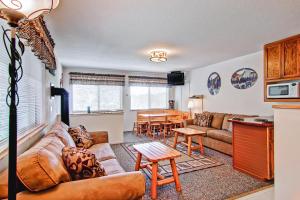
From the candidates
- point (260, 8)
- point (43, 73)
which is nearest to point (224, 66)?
point (260, 8)

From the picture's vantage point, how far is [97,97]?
20.2 feet

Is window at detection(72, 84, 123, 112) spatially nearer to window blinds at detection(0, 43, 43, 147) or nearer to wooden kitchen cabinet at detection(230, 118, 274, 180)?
window blinds at detection(0, 43, 43, 147)

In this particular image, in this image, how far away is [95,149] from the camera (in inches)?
109

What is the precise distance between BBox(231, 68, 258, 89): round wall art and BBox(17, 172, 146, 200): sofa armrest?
3901 millimetres

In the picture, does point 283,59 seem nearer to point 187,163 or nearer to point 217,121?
point 217,121

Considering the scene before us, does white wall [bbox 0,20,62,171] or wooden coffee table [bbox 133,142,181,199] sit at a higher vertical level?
white wall [bbox 0,20,62,171]

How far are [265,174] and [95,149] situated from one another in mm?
2591

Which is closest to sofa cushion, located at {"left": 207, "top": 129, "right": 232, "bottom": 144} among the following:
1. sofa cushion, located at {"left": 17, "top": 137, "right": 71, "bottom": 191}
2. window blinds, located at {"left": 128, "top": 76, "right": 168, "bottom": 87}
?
window blinds, located at {"left": 128, "top": 76, "right": 168, "bottom": 87}

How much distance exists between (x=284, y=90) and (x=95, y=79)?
17.1 ft

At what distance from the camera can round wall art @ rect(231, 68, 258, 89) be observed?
416 cm

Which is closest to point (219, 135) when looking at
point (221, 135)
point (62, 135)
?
point (221, 135)

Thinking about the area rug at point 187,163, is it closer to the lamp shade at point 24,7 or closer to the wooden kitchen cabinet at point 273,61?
the wooden kitchen cabinet at point 273,61

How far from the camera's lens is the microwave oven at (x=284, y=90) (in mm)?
2766

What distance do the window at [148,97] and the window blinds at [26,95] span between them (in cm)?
405
